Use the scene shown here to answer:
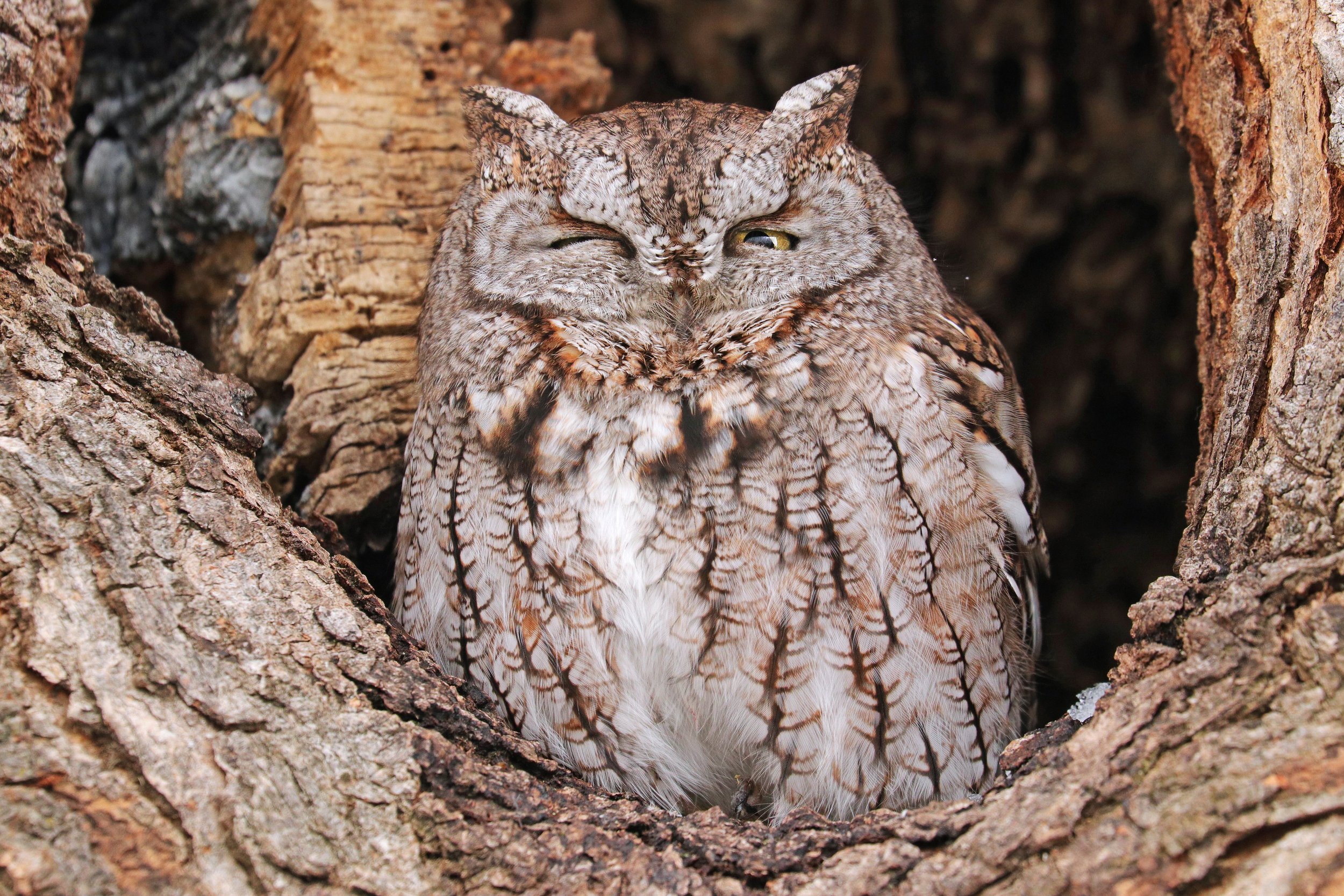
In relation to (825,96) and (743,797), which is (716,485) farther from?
(825,96)

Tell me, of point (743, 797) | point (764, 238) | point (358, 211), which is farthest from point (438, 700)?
point (358, 211)

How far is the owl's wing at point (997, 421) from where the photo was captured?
1713 mm

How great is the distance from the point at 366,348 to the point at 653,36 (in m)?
1.36

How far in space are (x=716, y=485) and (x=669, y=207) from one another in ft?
1.42

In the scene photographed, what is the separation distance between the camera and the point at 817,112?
1.75 meters

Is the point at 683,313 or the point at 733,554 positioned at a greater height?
the point at 683,313

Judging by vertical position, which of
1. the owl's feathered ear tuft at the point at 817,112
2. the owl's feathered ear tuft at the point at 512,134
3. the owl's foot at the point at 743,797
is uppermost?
the owl's feathered ear tuft at the point at 817,112

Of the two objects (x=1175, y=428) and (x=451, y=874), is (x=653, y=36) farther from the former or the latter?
(x=451, y=874)

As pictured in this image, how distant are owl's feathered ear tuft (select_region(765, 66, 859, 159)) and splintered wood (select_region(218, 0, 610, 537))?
0.82m

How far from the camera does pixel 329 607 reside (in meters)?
1.32

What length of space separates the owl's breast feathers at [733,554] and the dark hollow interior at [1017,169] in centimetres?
82

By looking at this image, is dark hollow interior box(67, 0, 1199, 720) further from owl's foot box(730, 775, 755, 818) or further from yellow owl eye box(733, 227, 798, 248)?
owl's foot box(730, 775, 755, 818)

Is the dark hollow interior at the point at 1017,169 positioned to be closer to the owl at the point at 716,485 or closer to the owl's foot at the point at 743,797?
the owl at the point at 716,485

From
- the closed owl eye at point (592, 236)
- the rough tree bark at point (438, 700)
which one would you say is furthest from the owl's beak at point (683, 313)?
the rough tree bark at point (438, 700)
